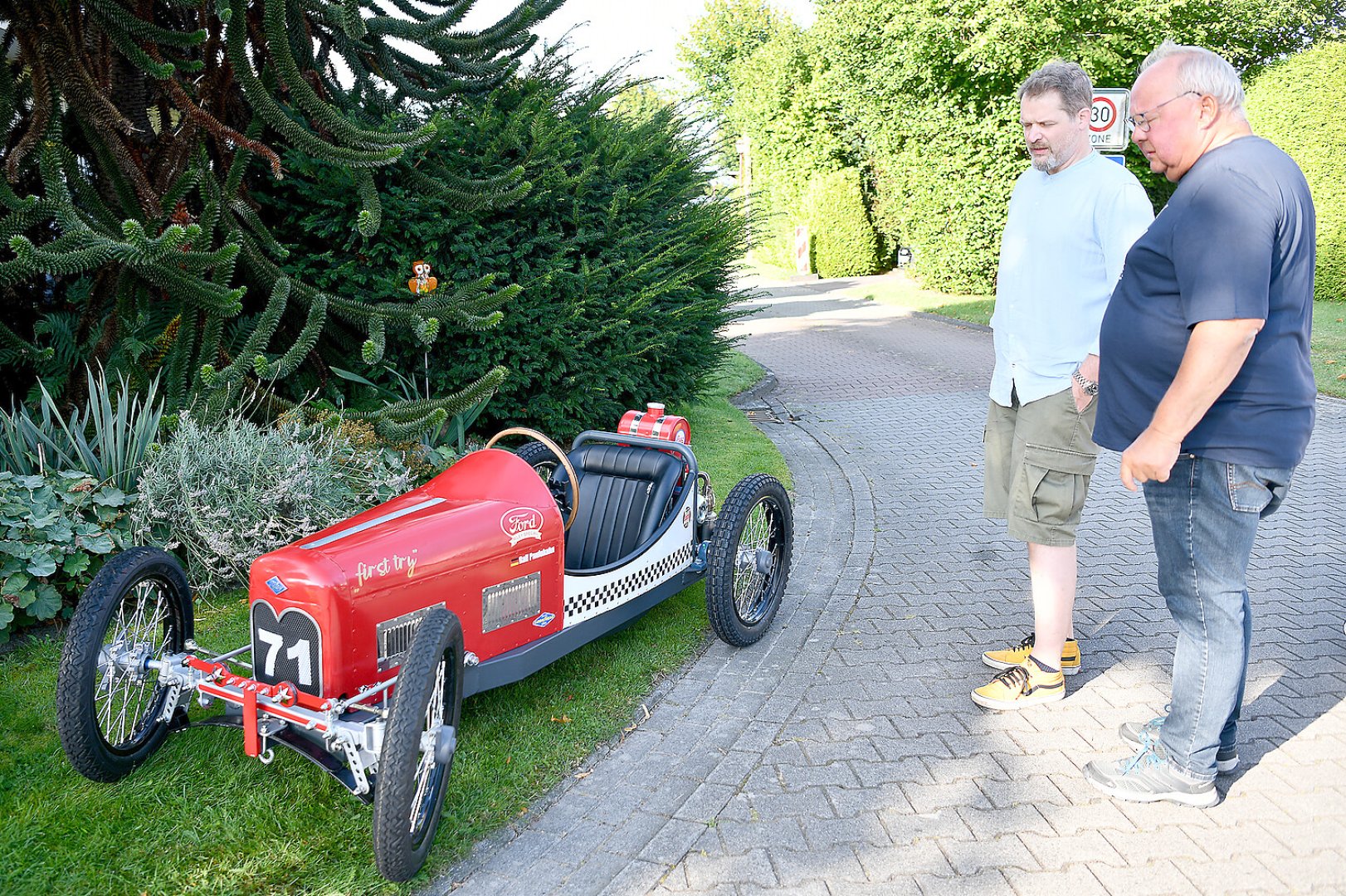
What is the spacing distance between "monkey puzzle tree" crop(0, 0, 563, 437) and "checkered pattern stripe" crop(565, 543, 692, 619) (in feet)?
5.30

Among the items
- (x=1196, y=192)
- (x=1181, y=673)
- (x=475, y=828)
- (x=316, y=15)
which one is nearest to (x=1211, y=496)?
(x=1181, y=673)

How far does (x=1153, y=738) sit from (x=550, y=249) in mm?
4781

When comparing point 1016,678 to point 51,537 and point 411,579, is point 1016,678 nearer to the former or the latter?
point 411,579

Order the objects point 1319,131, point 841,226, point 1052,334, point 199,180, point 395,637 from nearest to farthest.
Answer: point 395,637 → point 1052,334 → point 199,180 → point 1319,131 → point 841,226

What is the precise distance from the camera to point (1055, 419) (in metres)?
3.57

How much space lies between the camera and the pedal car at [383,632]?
2.70 metres

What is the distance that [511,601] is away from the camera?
135 inches

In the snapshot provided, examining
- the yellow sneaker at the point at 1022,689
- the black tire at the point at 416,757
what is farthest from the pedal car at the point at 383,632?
the yellow sneaker at the point at 1022,689

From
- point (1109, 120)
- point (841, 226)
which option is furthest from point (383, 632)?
point (841, 226)

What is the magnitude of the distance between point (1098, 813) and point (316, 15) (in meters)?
6.12

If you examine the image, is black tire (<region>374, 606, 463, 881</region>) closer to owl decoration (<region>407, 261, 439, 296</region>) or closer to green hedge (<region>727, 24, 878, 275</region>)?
owl decoration (<region>407, 261, 439, 296</region>)

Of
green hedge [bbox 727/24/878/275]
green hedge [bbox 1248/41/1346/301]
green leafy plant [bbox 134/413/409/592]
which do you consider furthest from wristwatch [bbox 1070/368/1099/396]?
green hedge [bbox 727/24/878/275]

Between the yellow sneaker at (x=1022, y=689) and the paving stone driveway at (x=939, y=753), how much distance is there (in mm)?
55

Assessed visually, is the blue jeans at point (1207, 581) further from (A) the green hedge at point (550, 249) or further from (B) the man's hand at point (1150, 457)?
(A) the green hedge at point (550, 249)
